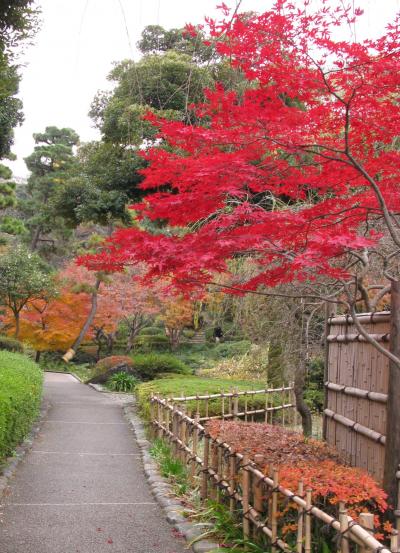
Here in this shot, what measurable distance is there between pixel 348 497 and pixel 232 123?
276 centimetres

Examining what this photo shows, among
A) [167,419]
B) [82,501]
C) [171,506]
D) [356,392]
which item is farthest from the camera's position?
[167,419]

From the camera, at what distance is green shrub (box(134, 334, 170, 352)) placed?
1243 inches

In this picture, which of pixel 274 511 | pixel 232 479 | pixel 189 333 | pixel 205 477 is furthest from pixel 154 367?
pixel 274 511

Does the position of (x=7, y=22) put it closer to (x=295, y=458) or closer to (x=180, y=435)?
(x=180, y=435)

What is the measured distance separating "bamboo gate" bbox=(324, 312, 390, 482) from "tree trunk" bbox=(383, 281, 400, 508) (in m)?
0.31

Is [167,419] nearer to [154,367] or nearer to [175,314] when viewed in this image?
[154,367]

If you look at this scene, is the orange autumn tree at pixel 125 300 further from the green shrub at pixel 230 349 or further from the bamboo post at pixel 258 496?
the bamboo post at pixel 258 496

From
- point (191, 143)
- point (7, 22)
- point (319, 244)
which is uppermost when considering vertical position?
point (7, 22)

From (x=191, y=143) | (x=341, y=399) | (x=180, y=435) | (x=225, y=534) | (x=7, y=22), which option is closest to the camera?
(x=191, y=143)

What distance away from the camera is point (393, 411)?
197 inches

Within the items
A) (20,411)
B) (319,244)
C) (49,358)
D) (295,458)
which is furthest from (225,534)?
(49,358)

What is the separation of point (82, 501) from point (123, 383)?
13097 millimetres

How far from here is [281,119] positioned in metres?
4.05

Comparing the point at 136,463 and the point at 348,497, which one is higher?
the point at 348,497
